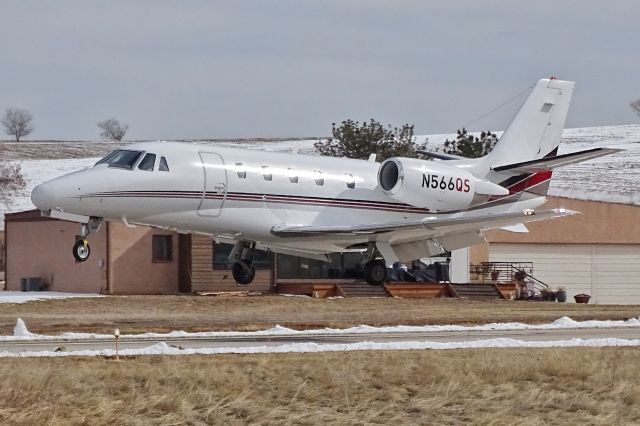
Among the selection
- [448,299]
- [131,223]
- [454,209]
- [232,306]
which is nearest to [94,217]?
[131,223]

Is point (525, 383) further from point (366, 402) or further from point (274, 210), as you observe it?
point (274, 210)

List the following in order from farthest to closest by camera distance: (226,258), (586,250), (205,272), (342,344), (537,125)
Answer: (586,250), (226,258), (205,272), (537,125), (342,344)

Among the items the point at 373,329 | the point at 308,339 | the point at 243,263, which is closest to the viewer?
the point at 308,339

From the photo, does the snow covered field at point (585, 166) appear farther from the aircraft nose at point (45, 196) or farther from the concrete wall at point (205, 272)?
the aircraft nose at point (45, 196)

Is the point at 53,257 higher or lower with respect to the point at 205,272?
higher

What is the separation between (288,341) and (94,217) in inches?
225

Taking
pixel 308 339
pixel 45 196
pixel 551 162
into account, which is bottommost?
pixel 308 339

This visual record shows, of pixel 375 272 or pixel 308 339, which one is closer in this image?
pixel 308 339

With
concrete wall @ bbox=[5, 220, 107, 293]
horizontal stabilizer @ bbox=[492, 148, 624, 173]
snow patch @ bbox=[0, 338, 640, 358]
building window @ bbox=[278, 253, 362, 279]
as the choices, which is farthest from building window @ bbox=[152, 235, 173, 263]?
snow patch @ bbox=[0, 338, 640, 358]

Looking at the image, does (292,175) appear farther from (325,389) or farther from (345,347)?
(325,389)

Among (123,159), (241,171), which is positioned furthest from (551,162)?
(123,159)

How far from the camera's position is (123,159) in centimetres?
3225

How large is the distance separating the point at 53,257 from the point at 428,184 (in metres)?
25.9

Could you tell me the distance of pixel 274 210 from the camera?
33.8 meters
